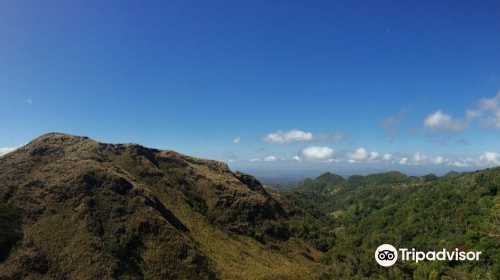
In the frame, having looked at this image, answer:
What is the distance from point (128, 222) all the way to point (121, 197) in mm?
6051

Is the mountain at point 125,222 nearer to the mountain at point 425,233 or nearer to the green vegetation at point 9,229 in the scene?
the green vegetation at point 9,229

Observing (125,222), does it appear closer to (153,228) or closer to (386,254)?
(153,228)

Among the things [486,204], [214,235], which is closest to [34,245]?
[214,235]

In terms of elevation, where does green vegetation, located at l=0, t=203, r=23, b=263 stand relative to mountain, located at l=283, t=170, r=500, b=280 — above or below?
above

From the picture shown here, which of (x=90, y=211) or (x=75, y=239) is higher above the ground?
(x=90, y=211)

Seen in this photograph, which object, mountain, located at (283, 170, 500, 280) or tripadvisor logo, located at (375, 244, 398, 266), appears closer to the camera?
tripadvisor logo, located at (375, 244, 398, 266)

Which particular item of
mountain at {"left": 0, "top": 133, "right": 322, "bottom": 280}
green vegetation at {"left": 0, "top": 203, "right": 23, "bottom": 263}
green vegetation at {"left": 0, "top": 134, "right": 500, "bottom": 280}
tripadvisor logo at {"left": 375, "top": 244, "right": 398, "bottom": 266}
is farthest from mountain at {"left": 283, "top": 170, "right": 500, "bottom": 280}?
green vegetation at {"left": 0, "top": 203, "right": 23, "bottom": 263}

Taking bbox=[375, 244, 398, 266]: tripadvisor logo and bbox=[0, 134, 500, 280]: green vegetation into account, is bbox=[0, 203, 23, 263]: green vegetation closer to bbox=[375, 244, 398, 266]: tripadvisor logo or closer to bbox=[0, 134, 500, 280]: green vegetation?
bbox=[0, 134, 500, 280]: green vegetation

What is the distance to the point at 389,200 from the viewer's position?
164m

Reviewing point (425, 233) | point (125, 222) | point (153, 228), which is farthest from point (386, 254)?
point (425, 233)

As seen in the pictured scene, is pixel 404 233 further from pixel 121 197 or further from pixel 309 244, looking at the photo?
pixel 121 197

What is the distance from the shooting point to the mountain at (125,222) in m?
39.3

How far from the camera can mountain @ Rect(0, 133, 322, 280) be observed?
39344 mm

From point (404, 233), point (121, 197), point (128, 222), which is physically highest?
point (121, 197)
